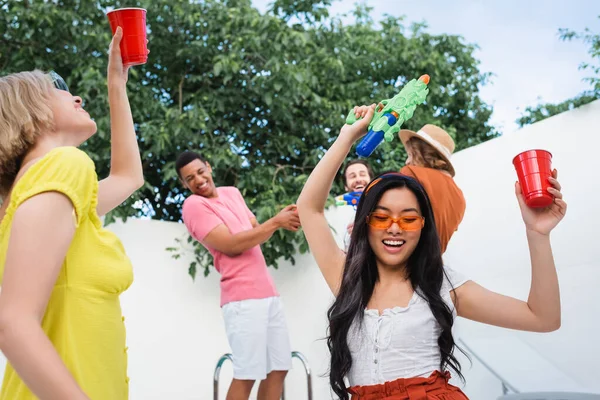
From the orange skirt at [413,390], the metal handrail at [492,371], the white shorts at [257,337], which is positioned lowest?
the metal handrail at [492,371]

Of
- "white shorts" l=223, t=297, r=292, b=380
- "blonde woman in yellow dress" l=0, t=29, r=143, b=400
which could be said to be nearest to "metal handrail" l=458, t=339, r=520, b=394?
"white shorts" l=223, t=297, r=292, b=380

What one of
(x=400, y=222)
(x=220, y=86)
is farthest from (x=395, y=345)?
(x=220, y=86)

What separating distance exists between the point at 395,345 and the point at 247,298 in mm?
1920

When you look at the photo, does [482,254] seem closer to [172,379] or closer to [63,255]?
[172,379]

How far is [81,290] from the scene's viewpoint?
1116mm

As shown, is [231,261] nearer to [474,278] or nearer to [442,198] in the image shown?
[442,198]

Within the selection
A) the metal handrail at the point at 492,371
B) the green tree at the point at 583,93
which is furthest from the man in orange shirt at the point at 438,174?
the green tree at the point at 583,93

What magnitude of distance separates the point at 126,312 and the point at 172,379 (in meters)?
0.61

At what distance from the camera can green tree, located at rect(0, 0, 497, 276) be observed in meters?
5.42

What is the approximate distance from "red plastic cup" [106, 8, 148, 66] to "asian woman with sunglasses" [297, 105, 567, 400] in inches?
21.0

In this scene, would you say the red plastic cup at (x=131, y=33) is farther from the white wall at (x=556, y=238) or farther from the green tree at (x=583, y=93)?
the green tree at (x=583, y=93)

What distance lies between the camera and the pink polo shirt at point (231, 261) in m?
3.45

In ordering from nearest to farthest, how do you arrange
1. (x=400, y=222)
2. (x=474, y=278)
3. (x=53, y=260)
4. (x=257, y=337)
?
1. (x=53, y=260)
2. (x=400, y=222)
3. (x=257, y=337)
4. (x=474, y=278)

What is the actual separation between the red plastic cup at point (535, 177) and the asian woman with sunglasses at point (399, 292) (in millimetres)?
18
